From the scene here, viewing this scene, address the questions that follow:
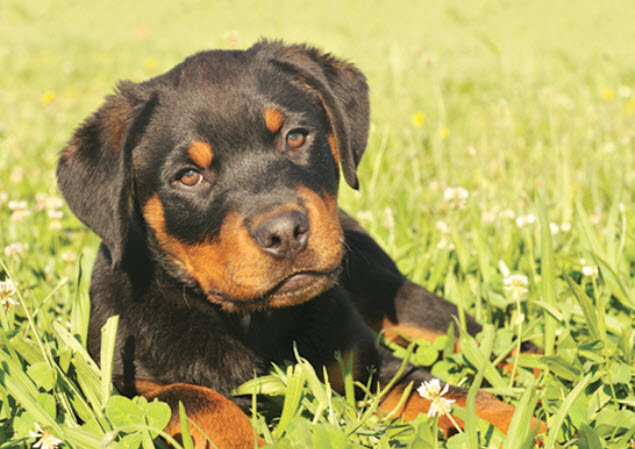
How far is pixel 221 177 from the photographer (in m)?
2.45

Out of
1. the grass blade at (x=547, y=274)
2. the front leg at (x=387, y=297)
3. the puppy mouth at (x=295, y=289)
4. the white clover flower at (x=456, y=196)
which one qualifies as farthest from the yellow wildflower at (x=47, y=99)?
the grass blade at (x=547, y=274)

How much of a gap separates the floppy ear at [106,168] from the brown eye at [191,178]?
21 centimetres

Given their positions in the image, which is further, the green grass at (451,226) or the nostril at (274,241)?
the nostril at (274,241)

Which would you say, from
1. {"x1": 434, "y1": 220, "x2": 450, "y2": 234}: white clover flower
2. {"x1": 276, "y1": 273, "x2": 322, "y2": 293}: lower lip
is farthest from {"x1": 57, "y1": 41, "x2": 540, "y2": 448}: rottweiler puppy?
{"x1": 434, "y1": 220, "x2": 450, "y2": 234}: white clover flower

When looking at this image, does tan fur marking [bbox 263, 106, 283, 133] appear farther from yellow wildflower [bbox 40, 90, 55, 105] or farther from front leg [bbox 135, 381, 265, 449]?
yellow wildflower [bbox 40, 90, 55, 105]

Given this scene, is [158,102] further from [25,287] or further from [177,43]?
[177,43]

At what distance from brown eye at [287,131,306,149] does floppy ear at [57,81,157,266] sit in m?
0.54

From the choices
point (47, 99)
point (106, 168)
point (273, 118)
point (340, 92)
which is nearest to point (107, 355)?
point (106, 168)

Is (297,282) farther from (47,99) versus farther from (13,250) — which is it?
(47,99)

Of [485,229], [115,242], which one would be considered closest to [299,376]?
[115,242]

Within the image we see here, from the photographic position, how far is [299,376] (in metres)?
2.04

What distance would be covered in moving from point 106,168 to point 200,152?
0.35 metres

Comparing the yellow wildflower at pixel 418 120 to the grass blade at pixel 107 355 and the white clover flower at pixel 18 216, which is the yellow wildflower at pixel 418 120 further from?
the grass blade at pixel 107 355

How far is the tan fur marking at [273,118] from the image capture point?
251cm
